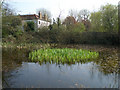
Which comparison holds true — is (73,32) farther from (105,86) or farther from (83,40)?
(105,86)

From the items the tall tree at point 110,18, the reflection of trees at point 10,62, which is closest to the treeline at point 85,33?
the tall tree at point 110,18

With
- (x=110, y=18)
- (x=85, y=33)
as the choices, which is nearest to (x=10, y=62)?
(x=85, y=33)

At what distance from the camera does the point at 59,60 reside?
594cm

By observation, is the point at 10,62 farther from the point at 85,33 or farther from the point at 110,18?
the point at 110,18

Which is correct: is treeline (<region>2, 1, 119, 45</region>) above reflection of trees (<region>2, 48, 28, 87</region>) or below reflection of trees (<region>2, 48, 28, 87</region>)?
above

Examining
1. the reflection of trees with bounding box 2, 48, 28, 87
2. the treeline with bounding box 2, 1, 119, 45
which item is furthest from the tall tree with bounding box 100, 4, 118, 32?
the reflection of trees with bounding box 2, 48, 28, 87

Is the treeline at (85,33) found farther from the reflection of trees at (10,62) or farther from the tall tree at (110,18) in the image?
→ the reflection of trees at (10,62)

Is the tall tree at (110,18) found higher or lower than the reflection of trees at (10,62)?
higher

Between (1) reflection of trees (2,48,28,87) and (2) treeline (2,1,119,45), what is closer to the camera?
(1) reflection of trees (2,48,28,87)

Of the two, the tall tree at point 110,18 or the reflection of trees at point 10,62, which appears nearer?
Result: the reflection of trees at point 10,62

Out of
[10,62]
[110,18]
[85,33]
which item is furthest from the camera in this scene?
[85,33]

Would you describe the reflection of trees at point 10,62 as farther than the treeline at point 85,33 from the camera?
No

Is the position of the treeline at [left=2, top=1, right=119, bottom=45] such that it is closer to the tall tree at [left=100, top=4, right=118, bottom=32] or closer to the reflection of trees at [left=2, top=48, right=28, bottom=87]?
the tall tree at [left=100, top=4, right=118, bottom=32]

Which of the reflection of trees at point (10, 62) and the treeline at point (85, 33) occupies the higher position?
the treeline at point (85, 33)
